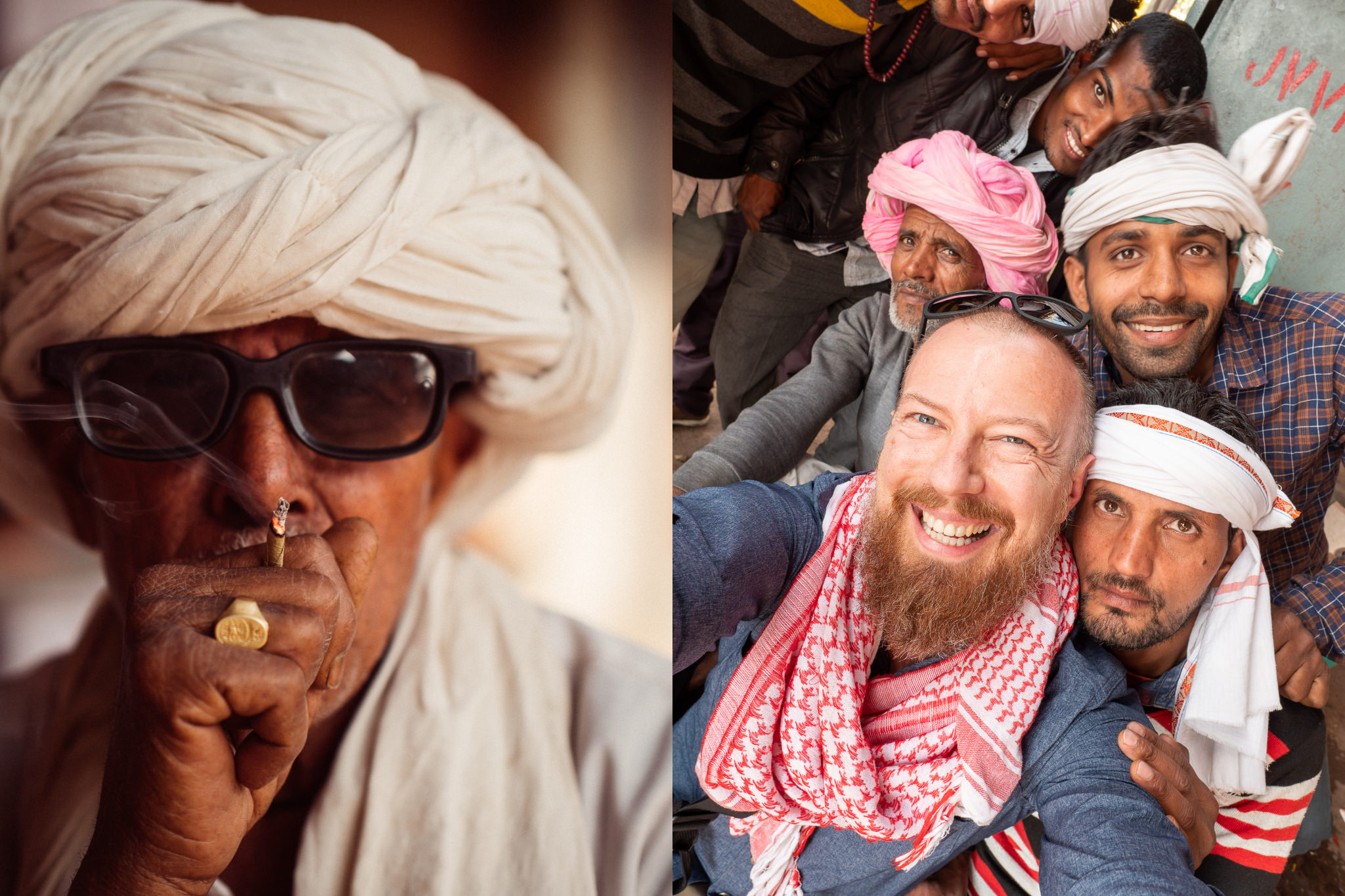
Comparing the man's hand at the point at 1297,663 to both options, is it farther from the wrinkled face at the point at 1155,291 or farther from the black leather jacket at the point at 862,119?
the black leather jacket at the point at 862,119

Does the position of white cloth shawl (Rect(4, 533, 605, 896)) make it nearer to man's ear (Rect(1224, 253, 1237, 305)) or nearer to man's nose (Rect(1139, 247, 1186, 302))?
man's nose (Rect(1139, 247, 1186, 302))

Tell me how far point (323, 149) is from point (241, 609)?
0.49 metres

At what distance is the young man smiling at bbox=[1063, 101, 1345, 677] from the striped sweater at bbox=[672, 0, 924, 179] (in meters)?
0.43

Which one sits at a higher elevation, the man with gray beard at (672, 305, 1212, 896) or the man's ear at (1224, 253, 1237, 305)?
the man's ear at (1224, 253, 1237, 305)

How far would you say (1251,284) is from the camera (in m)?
1.01

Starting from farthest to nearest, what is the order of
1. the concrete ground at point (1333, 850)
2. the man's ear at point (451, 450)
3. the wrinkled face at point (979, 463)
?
1. the concrete ground at point (1333, 850)
2. the wrinkled face at point (979, 463)
3. the man's ear at point (451, 450)

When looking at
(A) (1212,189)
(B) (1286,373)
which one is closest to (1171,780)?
(B) (1286,373)

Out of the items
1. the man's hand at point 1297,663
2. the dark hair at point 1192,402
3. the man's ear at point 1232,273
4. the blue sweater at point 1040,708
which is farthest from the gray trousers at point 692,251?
the man's hand at point 1297,663

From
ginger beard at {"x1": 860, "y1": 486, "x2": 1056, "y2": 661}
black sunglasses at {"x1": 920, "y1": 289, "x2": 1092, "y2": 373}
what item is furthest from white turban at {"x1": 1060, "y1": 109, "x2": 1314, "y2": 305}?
ginger beard at {"x1": 860, "y1": 486, "x2": 1056, "y2": 661}

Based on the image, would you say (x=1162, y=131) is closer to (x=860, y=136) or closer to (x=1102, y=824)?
(x=860, y=136)

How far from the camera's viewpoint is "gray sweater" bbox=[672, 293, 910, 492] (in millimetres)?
1055

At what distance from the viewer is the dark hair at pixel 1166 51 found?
0.98m

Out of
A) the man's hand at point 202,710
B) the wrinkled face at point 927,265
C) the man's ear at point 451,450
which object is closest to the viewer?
the man's hand at point 202,710

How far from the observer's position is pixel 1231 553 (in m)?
1.01
